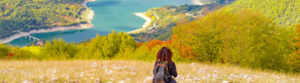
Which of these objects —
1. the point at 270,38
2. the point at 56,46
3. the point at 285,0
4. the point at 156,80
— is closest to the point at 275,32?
the point at 270,38

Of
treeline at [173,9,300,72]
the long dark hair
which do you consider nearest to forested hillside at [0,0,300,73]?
treeline at [173,9,300,72]

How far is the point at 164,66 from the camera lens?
19.7ft

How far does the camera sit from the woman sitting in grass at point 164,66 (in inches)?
233

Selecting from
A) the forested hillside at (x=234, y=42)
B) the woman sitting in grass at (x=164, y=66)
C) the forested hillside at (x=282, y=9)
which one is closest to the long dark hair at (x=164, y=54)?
the woman sitting in grass at (x=164, y=66)

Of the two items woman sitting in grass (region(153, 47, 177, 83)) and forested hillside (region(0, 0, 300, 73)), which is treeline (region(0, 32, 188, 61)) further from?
woman sitting in grass (region(153, 47, 177, 83))

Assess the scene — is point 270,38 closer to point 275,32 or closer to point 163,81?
point 275,32

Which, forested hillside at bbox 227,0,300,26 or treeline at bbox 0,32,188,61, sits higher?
forested hillside at bbox 227,0,300,26

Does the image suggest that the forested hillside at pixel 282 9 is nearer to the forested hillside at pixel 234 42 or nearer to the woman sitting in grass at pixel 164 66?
the forested hillside at pixel 234 42

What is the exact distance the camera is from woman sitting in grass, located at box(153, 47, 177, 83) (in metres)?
5.91

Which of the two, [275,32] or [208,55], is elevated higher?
[275,32]

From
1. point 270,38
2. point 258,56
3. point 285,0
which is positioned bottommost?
point 258,56

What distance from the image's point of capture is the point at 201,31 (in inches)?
1098

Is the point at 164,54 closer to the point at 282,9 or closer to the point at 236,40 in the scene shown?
the point at 236,40

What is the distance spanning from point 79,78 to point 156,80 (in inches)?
189
